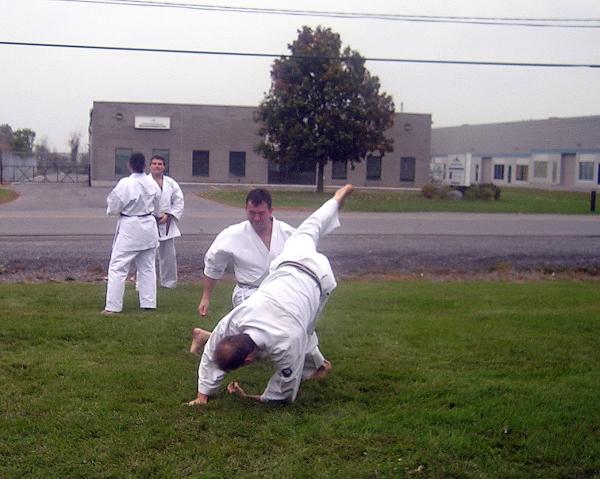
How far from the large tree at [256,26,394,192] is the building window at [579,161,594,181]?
30.6 meters

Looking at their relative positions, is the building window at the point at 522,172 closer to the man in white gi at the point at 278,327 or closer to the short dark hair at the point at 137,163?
the short dark hair at the point at 137,163

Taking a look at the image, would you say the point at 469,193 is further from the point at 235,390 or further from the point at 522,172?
the point at 235,390

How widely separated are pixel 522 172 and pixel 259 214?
73.8m

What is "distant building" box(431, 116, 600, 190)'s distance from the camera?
2773 inches

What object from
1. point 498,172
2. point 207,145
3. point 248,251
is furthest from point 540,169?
point 248,251

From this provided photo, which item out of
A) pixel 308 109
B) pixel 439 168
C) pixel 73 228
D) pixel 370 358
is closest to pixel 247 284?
pixel 370 358

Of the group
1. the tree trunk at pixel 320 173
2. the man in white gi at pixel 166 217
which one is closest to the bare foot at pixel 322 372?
the man in white gi at pixel 166 217

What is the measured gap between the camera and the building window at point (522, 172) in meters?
77.3

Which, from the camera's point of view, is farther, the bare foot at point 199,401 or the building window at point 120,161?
the building window at point 120,161

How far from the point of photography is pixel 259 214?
23.3 feet

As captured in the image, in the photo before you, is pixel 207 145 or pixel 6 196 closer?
pixel 6 196

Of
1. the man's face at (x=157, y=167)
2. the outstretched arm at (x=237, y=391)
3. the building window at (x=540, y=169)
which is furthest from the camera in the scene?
the building window at (x=540, y=169)

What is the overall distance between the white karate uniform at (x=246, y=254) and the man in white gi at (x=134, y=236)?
280cm

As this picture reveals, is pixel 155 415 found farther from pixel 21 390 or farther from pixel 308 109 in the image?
pixel 308 109
